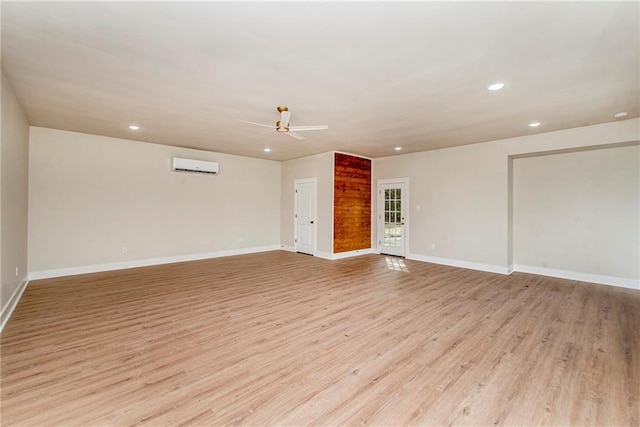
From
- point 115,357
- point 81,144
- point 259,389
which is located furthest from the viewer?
point 81,144

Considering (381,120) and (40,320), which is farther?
(381,120)

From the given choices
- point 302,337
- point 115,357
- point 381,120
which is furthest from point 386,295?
point 115,357

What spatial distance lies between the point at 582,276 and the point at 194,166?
8.10m

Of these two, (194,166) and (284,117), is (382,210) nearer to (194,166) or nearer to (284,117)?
(284,117)

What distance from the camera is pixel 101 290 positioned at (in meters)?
4.37

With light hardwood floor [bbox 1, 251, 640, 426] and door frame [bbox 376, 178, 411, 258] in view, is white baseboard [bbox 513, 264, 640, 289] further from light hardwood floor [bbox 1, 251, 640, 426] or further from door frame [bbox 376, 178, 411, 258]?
door frame [bbox 376, 178, 411, 258]

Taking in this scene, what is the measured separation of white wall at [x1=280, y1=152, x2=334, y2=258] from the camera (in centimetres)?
698

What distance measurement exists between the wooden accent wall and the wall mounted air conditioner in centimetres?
297

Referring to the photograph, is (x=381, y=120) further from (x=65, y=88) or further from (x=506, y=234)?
(x=65, y=88)

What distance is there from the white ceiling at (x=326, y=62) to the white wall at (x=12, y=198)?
0.29 metres

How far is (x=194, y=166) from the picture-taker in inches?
262

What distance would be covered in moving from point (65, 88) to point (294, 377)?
3.99m

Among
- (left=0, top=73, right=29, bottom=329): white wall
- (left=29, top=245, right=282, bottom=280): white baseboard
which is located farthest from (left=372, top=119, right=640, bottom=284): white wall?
(left=0, top=73, right=29, bottom=329): white wall

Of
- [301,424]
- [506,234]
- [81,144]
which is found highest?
[81,144]
